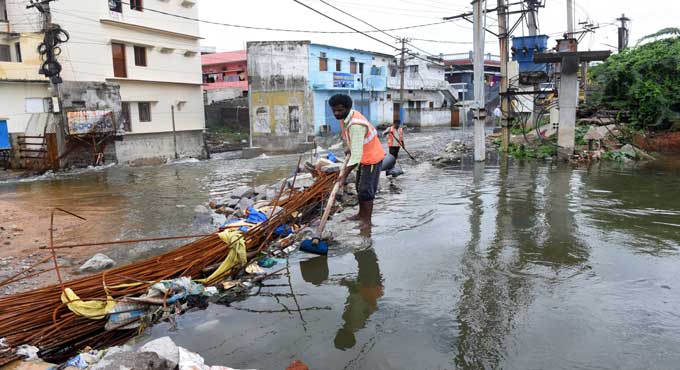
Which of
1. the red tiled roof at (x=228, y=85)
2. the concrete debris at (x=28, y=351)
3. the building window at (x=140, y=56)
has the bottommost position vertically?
the concrete debris at (x=28, y=351)

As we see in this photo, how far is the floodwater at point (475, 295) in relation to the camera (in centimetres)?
320

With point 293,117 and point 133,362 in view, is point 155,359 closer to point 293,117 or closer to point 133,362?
point 133,362

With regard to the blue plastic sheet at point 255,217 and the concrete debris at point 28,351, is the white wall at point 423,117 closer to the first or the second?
the blue plastic sheet at point 255,217

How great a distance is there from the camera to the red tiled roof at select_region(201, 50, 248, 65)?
40662 mm

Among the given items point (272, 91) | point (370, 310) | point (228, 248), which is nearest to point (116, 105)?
point (272, 91)

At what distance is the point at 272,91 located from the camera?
33.0m

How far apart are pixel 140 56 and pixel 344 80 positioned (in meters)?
14.8

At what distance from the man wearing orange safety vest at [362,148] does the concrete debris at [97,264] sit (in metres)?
2.76

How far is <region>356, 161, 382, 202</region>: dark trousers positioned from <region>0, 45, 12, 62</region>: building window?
67.8ft

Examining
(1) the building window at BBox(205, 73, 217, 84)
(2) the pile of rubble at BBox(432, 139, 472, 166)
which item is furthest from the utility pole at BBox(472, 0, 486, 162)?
(1) the building window at BBox(205, 73, 217, 84)

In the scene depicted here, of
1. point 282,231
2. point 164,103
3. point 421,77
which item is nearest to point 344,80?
point 421,77

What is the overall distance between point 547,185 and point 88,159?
18993mm

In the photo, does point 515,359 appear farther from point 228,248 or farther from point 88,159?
point 88,159

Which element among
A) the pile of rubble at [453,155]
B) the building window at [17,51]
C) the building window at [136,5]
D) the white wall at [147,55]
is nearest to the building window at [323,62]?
the white wall at [147,55]
